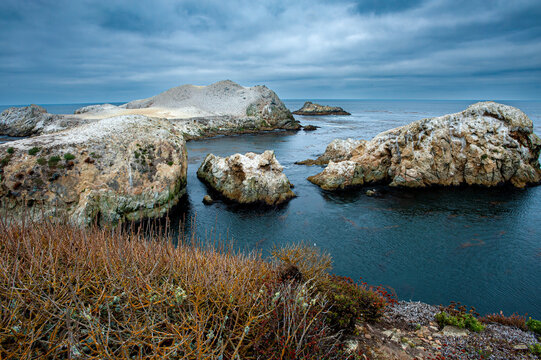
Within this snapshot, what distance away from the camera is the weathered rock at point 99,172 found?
22094mm

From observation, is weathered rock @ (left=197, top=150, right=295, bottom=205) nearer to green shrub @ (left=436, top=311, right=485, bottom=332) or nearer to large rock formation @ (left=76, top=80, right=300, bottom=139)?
green shrub @ (left=436, top=311, right=485, bottom=332)

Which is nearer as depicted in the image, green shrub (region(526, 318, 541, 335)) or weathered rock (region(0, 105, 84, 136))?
green shrub (region(526, 318, 541, 335))

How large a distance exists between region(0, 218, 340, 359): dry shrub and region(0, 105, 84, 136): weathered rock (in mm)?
85198

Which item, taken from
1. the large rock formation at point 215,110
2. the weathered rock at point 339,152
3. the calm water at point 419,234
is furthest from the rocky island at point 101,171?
the large rock formation at point 215,110

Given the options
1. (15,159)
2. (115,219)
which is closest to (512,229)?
(115,219)

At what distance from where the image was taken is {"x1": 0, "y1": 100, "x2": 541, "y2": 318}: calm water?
17.6 metres

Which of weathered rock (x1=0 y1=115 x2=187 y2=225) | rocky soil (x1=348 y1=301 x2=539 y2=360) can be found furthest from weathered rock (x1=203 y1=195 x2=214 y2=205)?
rocky soil (x1=348 y1=301 x2=539 y2=360)

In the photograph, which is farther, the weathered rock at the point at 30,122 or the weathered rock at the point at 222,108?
the weathered rock at the point at 222,108

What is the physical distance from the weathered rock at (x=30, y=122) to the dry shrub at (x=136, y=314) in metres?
85.2

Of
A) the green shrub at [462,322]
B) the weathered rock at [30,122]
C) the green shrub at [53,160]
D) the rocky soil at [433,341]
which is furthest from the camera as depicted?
the weathered rock at [30,122]

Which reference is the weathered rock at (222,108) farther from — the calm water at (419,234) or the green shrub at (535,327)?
the green shrub at (535,327)

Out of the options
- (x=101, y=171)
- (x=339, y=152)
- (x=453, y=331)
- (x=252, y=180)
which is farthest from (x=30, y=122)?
(x=453, y=331)

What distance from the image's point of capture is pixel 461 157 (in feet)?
118

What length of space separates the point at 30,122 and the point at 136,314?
324 ft
